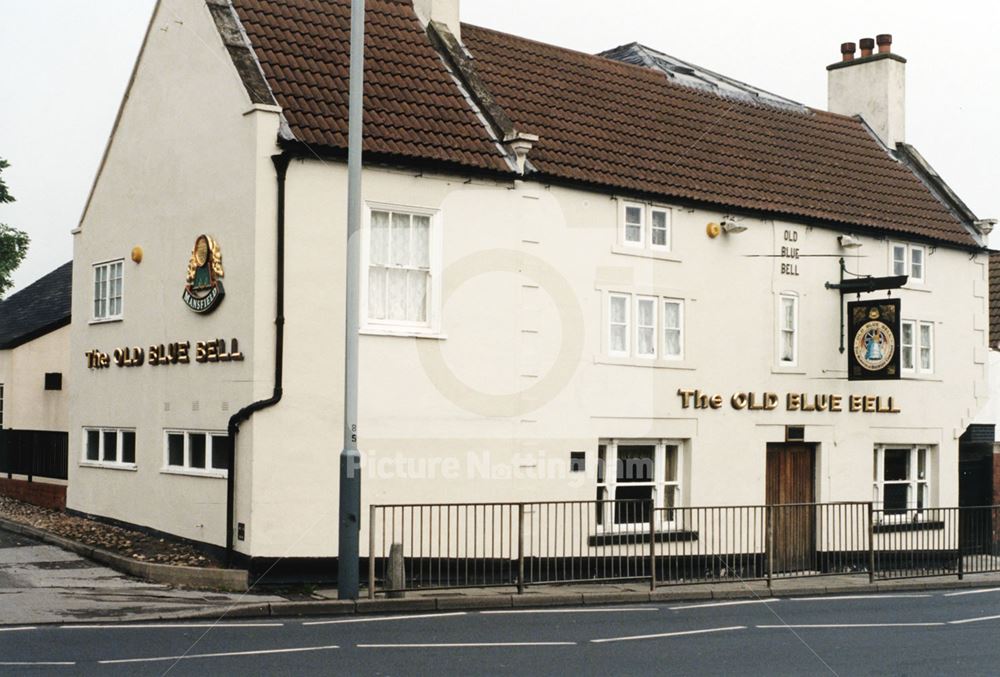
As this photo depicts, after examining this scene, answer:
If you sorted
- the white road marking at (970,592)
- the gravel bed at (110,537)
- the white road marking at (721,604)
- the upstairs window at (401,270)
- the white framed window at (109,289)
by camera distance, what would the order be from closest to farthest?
the white road marking at (721,604), the gravel bed at (110,537), the upstairs window at (401,270), the white road marking at (970,592), the white framed window at (109,289)

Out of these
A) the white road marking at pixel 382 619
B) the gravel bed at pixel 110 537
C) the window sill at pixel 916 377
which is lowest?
the white road marking at pixel 382 619

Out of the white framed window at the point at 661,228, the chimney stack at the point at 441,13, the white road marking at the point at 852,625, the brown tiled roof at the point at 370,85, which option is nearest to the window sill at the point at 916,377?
the white framed window at the point at 661,228

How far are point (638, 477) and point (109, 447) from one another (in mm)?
9314

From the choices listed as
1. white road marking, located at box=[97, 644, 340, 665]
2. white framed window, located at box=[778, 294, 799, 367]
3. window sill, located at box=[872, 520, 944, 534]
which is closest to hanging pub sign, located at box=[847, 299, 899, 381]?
white framed window, located at box=[778, 294, 799, 367]

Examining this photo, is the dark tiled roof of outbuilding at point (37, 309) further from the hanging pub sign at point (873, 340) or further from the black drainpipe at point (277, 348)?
the hanging pub sign at point (873, 340)

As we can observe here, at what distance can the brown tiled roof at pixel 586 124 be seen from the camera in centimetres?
1825

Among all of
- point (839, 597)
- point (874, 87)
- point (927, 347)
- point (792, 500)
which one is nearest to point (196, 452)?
point (839, 597)

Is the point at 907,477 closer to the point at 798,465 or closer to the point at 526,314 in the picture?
the point at 798,465

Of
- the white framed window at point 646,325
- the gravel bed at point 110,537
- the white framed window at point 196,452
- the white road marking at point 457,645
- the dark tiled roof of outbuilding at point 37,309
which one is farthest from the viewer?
the dark tiled roof of outbuilding at point 37,309

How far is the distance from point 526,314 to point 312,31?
5.71 metres

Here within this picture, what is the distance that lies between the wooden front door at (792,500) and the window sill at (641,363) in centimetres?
281

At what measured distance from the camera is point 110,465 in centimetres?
2045

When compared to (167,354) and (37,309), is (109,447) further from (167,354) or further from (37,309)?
(37,309)

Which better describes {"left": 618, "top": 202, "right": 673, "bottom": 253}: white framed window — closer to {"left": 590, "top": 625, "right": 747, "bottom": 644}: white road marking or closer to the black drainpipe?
the black drainpipe
